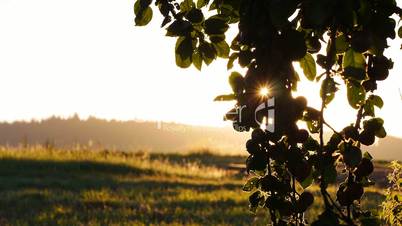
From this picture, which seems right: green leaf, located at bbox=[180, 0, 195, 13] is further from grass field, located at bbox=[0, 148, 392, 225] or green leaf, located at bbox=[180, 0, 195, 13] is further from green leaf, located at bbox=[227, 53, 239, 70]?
grass field, located at bbox=[0, 148, 392, 225]

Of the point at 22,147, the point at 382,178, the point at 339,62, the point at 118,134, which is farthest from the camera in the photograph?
the point at 118,134

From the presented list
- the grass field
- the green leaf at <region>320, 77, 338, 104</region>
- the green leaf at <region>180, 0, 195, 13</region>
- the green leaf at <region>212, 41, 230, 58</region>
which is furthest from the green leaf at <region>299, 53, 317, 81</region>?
the grass field

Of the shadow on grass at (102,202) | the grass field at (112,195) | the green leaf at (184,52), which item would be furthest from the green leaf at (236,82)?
the shadow on grass at (102,202)

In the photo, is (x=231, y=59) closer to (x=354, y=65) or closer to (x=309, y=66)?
(x=309, y=66)

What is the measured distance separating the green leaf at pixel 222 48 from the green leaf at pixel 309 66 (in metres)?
0.30

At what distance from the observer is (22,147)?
20.1m

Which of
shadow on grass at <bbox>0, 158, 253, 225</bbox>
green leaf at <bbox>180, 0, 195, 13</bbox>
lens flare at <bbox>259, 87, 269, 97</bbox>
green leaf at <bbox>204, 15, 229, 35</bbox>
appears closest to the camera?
lens flare at <bbox>259, 87, 269, 97</bbox>

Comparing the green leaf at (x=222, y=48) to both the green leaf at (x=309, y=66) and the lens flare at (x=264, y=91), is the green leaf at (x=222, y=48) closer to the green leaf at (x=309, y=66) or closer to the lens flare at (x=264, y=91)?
the green leaf at (x=309, y=66)

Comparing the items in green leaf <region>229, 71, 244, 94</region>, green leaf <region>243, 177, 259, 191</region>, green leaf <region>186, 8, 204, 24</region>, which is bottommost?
green leaf <region>243, 177, 259, 191</region>

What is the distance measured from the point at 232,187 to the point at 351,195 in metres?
11.3

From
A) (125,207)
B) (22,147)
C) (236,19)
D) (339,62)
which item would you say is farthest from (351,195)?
(22,147)

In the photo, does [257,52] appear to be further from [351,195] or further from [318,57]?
[351,195]

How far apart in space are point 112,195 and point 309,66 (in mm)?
8791

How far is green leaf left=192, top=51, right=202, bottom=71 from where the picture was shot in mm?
2451
